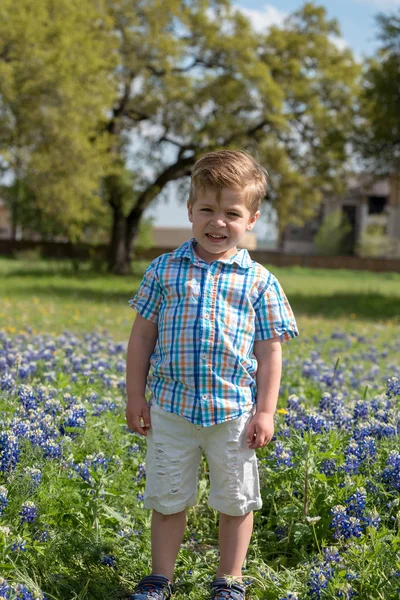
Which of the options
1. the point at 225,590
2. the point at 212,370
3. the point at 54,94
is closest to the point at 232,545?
the point at 225,590

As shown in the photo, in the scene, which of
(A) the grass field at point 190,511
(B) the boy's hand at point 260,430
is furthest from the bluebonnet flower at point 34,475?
(B) the boy's hand at point 260,430

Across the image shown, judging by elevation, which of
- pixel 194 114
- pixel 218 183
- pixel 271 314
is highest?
pixel 194 114

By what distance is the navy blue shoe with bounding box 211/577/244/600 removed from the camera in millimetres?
2949

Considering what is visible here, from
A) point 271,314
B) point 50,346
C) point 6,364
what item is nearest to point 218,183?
point 271,314

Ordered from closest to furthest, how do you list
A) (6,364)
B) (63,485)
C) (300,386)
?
(63,485)
(6,364)
(300,386)

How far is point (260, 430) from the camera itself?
2.96 metres

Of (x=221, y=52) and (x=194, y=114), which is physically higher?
(x=221, y=52)

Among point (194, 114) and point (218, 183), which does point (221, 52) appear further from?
Answer: point (218, 183)

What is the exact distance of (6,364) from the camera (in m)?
4.96

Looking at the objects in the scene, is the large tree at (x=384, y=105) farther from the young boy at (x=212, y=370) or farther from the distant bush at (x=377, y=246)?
the distant bush at (x=377, y=246)

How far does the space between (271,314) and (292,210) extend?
2520cm

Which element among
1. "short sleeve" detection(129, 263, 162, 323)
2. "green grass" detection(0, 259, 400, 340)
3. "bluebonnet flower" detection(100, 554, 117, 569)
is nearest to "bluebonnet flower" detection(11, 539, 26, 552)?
"bluebonnet flower" detection(100, 554, 117, 569)

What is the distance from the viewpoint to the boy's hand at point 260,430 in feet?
9.70

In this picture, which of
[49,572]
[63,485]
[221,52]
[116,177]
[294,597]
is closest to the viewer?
[294,597]
